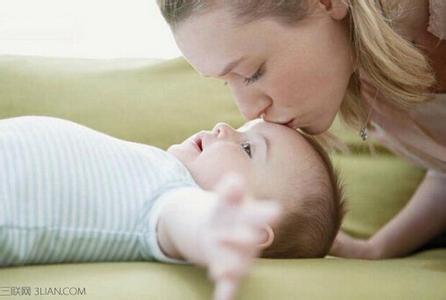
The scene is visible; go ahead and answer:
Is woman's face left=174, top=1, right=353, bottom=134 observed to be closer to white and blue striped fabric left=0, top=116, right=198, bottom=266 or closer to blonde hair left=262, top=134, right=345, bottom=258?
blonde hair left=262, top=134, right=345, bottom=258

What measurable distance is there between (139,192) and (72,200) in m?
0.08

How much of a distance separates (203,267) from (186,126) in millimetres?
683

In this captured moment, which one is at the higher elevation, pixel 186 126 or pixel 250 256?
pixel 250 256

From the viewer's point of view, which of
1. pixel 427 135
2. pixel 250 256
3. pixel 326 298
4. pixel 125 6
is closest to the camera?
pixel 250 256

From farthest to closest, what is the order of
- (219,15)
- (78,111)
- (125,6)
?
(125,6) < (78,111) < (219,15)

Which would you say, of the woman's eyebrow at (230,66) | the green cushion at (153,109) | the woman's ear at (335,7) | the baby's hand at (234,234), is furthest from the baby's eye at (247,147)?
the baby's hand at (234,234)

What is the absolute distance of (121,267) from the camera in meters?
0.93

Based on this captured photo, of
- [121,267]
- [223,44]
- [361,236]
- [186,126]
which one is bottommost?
[361,236]

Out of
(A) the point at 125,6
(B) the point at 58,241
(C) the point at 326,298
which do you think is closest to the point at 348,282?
(C) the point at 326,298

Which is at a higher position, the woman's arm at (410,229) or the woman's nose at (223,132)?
the woman's nose at (223,132)

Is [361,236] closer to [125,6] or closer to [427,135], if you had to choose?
[427,135]

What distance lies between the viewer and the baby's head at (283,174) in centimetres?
107

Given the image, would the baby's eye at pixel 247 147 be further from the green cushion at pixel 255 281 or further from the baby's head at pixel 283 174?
the green cushion at pixel 255 281

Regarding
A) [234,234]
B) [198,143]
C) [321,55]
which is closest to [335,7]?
[321,55]
